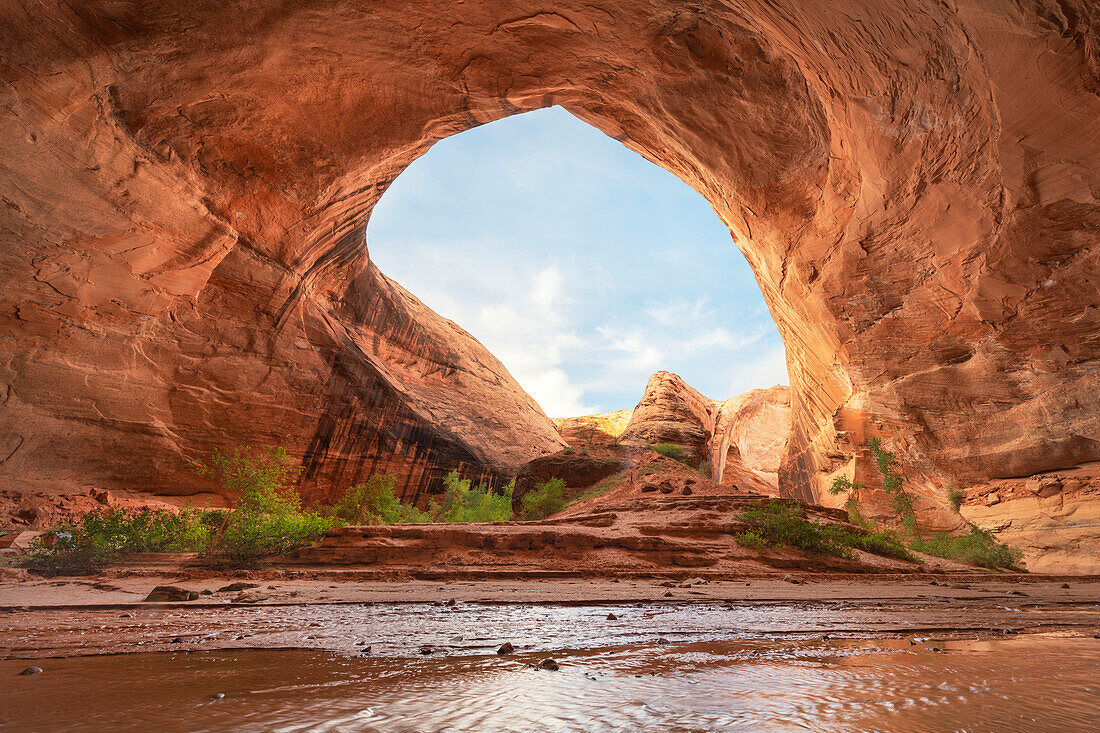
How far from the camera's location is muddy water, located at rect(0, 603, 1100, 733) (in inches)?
48.4

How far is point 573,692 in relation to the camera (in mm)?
1535

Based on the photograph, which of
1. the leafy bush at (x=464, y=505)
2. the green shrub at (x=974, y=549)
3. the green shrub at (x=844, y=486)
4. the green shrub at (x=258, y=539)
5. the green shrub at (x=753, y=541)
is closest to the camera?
the green shrub at (x=258, y=539)

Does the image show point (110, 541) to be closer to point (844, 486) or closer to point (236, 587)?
point (236, 587)

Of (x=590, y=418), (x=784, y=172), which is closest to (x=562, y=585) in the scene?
(x=784, y=172)

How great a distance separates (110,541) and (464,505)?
13.1 metres

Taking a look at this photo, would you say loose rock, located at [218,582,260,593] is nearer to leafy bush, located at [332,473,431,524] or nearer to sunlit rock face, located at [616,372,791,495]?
leafy bush, located at [332,473,431,524]

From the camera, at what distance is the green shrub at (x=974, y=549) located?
11.4 metres

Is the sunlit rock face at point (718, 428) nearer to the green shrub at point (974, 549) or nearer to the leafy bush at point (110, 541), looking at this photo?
the green shrub at point (974, 549)

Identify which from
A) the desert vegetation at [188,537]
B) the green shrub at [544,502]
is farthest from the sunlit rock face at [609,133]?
the green shrub at [544,502]

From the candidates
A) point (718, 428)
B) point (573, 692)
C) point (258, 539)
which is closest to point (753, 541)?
point (258, 539)

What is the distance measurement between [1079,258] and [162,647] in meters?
13.9

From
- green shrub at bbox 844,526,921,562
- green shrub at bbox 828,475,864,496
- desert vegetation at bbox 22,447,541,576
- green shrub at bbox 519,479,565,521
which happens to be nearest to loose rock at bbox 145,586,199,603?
desert vegetation at bbox 22,447,541,576

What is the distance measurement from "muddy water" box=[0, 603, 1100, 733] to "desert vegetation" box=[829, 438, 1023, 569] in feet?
35.1

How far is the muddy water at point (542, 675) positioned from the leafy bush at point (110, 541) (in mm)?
4912
